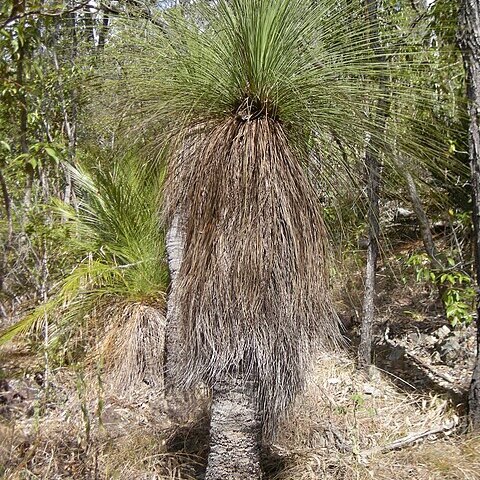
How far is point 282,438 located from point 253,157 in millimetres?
2099

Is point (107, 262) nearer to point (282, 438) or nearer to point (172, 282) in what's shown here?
point (172, 282)

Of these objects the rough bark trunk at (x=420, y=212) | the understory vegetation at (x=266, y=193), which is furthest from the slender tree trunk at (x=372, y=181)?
the rough bark trunk at (x=420, y=212)

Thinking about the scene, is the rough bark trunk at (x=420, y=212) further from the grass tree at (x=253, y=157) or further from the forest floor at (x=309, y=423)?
the forest floor at (x=309, y=423)

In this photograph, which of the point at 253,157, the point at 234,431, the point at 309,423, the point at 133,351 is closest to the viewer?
the point at 253,157

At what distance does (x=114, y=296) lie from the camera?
4.97 metres

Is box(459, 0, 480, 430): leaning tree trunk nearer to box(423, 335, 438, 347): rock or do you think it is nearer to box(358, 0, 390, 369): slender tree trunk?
box(358, 0, 390, 369): slender tree trunk

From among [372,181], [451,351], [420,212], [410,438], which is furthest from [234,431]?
[451,351]

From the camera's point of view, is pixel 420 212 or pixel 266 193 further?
pixel 420 212

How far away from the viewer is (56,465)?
3.26 m

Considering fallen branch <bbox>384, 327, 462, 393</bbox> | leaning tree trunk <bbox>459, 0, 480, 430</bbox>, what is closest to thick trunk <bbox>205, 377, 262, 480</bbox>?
leaning tree trunk <bbox>459, 0, 480, 430</bbox>

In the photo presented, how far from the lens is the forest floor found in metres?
3.15

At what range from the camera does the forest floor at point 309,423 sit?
315 cm

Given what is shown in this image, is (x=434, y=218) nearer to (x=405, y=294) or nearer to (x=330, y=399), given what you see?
(x=405, y=294)

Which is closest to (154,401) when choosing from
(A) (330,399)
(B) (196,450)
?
(B) (196,450)
